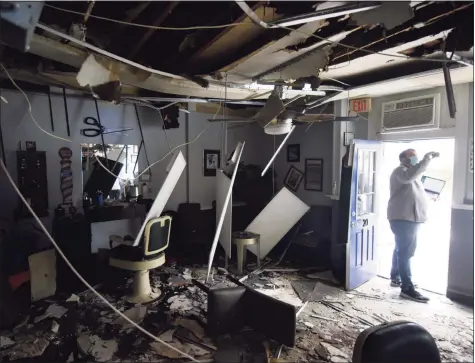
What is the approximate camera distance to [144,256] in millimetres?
3264

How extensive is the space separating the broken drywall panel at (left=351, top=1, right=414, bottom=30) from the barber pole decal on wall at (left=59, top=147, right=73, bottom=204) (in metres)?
3.76

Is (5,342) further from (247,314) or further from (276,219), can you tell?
(276,219)

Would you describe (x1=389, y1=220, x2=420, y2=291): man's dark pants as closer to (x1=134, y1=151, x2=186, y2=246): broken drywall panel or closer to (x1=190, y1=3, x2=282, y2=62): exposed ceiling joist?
(x1=134, y1=151, x2=186, y2=246): broken drywall panel

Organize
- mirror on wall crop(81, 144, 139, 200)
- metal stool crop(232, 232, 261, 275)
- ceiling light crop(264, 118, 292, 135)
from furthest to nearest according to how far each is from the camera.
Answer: metal stool crop(232, 232, 261, 275) → mirror on wall crop(81, 144, 139, 200) → ceiling light crop(264, 118, 292, 135)

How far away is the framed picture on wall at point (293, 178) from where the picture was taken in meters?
5.28

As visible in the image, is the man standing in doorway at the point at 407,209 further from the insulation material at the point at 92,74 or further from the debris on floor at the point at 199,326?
the insulation material at the point at 92,74

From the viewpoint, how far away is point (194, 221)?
501cm

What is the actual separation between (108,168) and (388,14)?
3.84m

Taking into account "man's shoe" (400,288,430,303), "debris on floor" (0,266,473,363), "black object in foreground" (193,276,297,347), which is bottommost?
"debris on floor" (0,266,473,363)

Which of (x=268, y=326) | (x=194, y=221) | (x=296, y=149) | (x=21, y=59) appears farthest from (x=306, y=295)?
(x=21, y=59)

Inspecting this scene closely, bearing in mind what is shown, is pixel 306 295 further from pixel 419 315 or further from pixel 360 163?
pixel 360 163

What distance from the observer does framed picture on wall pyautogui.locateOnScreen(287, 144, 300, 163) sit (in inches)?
208

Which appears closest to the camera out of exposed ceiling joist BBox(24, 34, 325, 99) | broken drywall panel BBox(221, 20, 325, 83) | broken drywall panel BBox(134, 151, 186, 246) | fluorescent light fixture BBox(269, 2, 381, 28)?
fluorescent light fixture BBox(269, 2, 381, 28)

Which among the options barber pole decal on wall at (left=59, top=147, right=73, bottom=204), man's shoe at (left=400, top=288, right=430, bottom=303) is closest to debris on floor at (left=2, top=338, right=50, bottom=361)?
barber pole decal on wall at (left=59, top=147, right=73, bottom=204)
